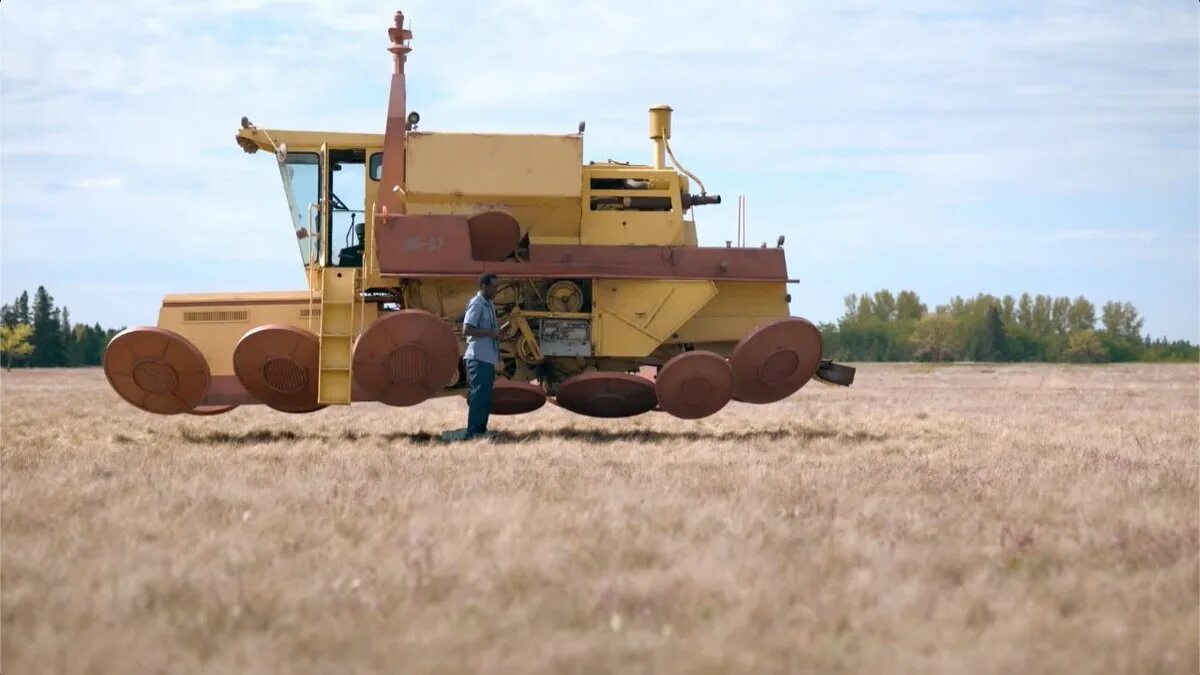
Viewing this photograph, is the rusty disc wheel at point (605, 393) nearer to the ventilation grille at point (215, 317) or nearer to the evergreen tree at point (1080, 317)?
the ventilation grille at point (215, 317)

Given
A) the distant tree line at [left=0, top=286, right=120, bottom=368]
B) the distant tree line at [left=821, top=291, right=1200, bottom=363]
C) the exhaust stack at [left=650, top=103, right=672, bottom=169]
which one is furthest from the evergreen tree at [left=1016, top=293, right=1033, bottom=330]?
the exhaust stack at [left=650, top=103, right=672, bottom=169]

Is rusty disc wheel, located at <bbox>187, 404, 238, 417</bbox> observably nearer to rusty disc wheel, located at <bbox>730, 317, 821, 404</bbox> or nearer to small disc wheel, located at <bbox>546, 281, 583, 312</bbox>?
small disc wheel, located at <bbox>546, 281, 583, 312</bbox>

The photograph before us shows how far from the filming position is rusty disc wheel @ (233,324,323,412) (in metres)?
14.8

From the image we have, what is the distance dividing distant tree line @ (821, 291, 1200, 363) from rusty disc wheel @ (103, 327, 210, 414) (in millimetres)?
81051

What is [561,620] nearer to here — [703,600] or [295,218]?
[703,600]

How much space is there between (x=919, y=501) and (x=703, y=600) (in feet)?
10.7

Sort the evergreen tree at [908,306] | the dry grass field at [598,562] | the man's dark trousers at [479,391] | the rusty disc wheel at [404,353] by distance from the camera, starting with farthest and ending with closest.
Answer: the evergreen tree at [908,306], the rusty disc wheel at [404,353], the man's dark trousers at [479,391], the dry grass field at [598,562]

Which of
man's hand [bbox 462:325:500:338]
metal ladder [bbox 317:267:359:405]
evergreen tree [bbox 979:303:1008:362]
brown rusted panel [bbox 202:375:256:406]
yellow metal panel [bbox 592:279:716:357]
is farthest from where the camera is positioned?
evergreen tree [bbox 979:303:1008:362]

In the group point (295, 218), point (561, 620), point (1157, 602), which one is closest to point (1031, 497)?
point (1157, 602)

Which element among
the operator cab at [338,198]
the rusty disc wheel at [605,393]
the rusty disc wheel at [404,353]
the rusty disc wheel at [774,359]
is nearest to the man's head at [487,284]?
the rusty disc wheel at [404,353]

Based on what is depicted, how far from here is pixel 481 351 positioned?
47.1ft

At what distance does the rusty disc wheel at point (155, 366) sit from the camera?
587 inches

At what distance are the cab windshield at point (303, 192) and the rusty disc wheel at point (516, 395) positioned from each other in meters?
2.46

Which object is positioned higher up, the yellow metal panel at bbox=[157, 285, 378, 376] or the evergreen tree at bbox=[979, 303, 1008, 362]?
the evergreen tree at bbox=[979, 303, 1008, 362]
